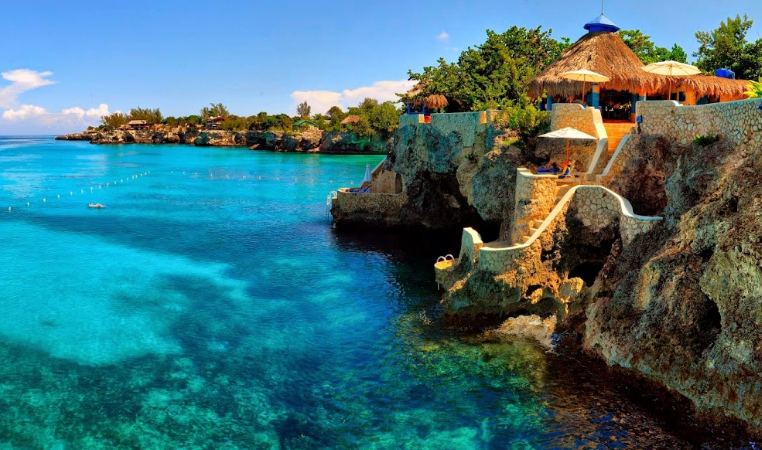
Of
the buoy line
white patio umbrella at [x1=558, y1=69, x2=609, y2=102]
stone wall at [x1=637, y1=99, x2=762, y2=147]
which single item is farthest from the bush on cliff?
the buoy line

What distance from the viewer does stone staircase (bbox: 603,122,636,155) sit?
75.1 feet

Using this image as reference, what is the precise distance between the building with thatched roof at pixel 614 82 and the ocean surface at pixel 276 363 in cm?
1136

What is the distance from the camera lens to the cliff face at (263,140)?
115500 millimetres

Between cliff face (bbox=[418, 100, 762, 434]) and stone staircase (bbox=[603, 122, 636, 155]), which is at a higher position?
stone staircase (bbox=[603, 122, 636, 155])

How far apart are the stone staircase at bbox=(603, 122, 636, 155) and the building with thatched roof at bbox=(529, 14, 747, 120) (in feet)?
10.0

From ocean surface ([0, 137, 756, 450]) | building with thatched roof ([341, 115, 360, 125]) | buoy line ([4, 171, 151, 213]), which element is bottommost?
ocean surface ([0, 137, 756, 450])

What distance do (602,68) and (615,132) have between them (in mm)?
5612

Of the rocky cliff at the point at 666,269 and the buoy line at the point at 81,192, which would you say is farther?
the buoy line at the point at 81,192

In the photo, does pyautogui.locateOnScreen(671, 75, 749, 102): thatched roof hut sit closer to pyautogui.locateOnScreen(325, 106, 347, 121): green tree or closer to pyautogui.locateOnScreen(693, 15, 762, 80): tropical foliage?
pyautogui.locateOnScreen(693, 15, 762, 80): tropical foliage

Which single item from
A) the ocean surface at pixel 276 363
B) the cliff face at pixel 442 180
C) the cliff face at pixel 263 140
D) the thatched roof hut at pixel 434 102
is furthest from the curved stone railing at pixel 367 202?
the cliff face at pixel 263 140

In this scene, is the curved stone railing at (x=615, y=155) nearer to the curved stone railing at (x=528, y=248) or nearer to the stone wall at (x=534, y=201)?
the curved stone railing at (x=528, y=248)

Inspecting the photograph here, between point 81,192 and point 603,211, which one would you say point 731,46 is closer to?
point 603,211

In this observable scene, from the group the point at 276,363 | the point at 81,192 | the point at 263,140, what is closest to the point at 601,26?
the point at 276,363

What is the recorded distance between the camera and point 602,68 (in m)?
28.0
